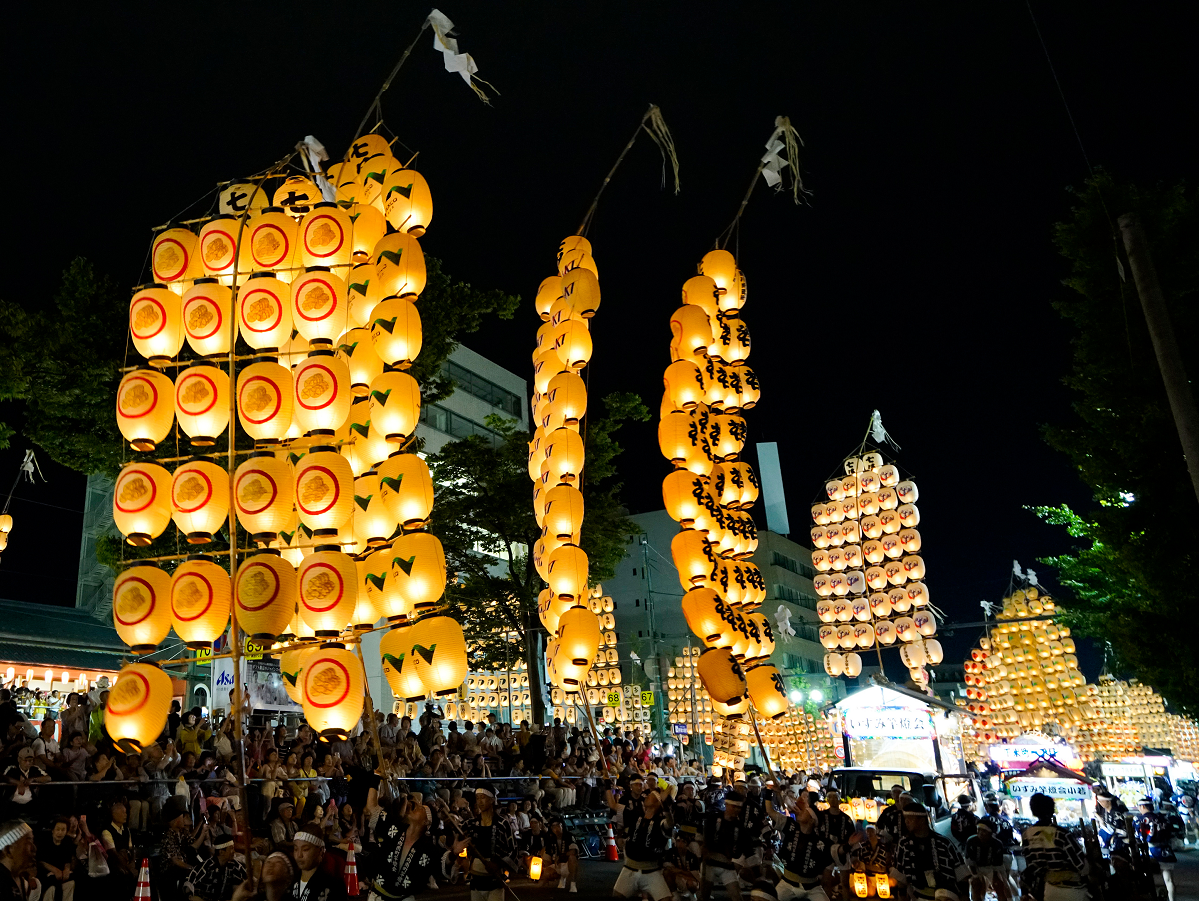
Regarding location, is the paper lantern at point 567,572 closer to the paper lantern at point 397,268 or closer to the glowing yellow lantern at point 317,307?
the paper lantern at point 397,268

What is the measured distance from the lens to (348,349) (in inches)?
486

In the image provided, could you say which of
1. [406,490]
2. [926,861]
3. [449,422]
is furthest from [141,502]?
[449,422]

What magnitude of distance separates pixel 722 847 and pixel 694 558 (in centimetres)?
563

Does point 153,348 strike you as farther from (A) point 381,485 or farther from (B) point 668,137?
(B) point 668,137

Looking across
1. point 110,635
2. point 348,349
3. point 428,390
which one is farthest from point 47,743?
point 110,635

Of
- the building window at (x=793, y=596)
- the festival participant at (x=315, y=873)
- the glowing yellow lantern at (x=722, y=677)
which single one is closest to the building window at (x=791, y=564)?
the building window at (x=793, y=596)

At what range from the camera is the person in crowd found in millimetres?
7398

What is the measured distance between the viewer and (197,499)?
9.98 meters

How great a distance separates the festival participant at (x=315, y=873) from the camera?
18.6 ft

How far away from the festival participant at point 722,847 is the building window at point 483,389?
102 feet

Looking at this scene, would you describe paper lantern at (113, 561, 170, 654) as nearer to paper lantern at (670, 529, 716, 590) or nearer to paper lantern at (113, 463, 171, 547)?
paper lantern at (113, 463, 171, 547)

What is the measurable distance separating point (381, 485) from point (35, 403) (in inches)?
349

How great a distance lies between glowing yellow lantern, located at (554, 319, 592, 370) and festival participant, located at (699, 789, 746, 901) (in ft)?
27.0

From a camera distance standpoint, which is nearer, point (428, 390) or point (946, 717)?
point (428, 390)
